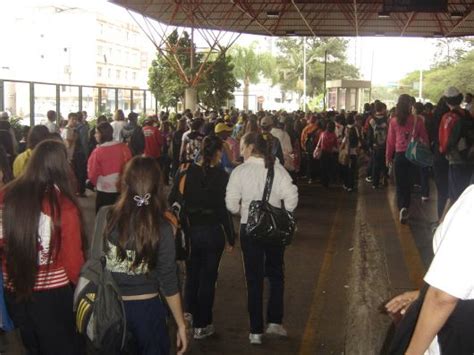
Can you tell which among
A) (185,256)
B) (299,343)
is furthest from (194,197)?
(299,343)

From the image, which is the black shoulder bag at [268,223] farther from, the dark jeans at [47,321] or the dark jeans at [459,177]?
the dark jeans at [459,177]

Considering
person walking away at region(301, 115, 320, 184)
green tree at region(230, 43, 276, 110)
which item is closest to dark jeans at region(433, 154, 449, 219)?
person walking away at region(301, 115, 320, 184)

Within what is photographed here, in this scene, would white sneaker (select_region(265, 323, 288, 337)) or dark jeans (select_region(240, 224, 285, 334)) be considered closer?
dark jeans (select_region(240, 224, 285, 334))

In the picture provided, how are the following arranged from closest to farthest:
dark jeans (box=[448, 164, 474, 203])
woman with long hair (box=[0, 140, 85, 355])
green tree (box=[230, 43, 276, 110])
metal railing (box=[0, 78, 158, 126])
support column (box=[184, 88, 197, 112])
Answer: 1. woman with long hair (box=[0, 140, 85, 355])
2. dark jeans (box=[448, 164, 474, 203])
3. metal railing (box=[0, 78, 158, 126])
4. support column (box=[184, 88, 197, 112])
5. green tree (box=[230, 43, 276, 110])

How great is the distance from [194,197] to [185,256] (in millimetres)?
818

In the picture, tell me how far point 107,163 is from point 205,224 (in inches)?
106

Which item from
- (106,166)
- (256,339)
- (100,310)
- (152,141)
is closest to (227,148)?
(106,166)

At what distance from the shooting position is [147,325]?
3717mm

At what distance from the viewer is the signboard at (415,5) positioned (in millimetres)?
17672

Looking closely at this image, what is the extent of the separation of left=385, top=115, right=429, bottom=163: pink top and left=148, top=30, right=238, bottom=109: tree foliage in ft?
76.4

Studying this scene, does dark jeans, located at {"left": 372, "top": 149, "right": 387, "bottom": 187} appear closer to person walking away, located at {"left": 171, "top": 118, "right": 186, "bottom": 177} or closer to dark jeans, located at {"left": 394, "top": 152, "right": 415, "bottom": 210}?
person walking away, located at {"left": 171, "top": 118, "right": 186, "bottom": 177}

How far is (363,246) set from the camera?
8891 millimetres

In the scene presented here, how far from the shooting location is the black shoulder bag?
5.42m

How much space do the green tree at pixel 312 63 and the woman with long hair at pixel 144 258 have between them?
87.9m
